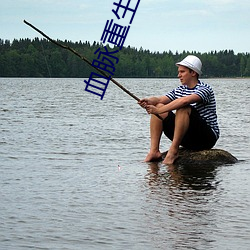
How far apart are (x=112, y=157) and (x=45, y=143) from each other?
7.55 feet

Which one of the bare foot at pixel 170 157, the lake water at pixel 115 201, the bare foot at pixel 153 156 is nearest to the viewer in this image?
the lake water at pixel 115 201

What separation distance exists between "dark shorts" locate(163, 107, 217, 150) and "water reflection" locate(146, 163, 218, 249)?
1.11 feet

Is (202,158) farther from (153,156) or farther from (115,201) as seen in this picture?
(115,201)

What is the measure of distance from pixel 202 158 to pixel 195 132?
19.5 inches

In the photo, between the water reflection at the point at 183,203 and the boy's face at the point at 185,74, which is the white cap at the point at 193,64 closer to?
the boy's face at the point at 185,74

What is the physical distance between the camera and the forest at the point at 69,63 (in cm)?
13425

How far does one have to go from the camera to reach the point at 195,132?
8906mm

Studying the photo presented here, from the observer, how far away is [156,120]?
29.9 feet

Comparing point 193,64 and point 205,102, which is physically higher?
point 193,64

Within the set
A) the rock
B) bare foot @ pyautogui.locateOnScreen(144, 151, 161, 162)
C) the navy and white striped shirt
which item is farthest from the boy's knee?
bare foot @ pyautogui.locateOnScreen(144, 151, 161, 162)

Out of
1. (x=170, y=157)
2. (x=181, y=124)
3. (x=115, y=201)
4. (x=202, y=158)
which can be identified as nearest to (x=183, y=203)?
(x=115, y=201)

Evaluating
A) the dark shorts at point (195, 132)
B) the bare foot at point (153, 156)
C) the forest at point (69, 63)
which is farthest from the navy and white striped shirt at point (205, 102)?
the forest at point (69, 63)

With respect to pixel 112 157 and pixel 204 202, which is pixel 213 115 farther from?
pixel 204 202

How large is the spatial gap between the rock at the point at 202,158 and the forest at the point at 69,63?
90959mm
